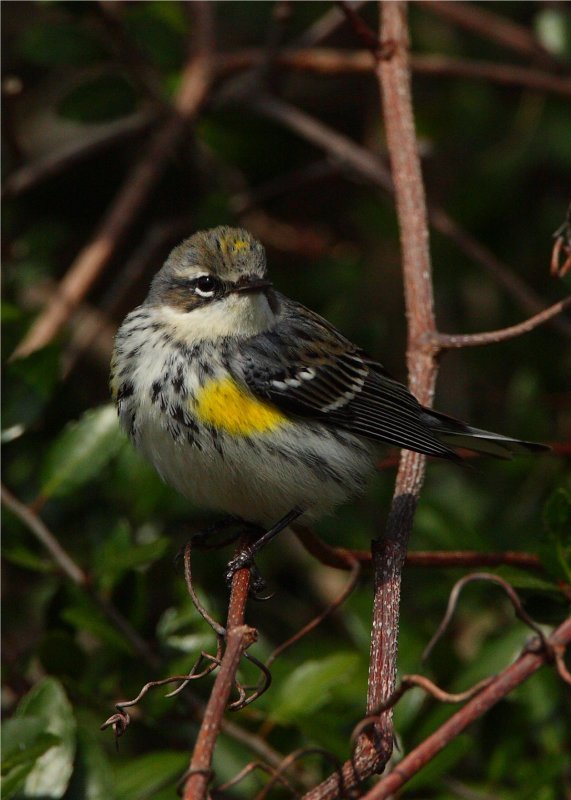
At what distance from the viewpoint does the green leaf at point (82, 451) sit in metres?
3.61

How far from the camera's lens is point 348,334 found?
186 inches

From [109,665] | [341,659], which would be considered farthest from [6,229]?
[341,659]

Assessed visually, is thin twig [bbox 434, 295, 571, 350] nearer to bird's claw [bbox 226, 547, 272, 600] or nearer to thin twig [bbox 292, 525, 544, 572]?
thin twig [bbox 292, 525, 544, 572]

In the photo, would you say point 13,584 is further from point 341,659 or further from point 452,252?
point 452,252

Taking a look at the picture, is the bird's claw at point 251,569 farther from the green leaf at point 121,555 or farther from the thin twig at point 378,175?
the thin twig at point 378,175

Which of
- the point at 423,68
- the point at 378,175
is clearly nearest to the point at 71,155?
the point at 378,175

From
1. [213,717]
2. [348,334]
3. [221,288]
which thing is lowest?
[213,717]

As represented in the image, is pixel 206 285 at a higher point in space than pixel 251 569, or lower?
higher

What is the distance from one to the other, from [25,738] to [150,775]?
39 cm

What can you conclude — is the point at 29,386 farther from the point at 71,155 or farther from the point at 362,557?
the point at 71,155

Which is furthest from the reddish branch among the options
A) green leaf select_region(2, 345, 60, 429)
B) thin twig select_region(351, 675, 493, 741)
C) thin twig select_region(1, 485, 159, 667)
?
green leaf select_region(2, 345, 60, 429)

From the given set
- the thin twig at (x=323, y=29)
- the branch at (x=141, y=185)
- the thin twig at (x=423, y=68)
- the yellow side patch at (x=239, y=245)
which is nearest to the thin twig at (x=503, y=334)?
the yellow side patch at (x=239, y=245)

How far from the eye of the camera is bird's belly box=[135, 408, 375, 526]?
3.21 metres

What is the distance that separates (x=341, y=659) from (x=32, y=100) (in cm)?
418
